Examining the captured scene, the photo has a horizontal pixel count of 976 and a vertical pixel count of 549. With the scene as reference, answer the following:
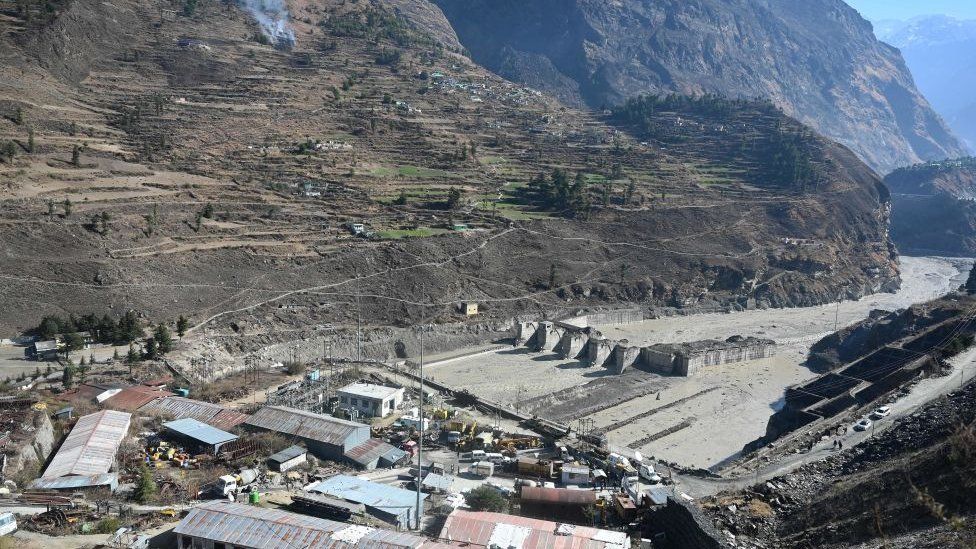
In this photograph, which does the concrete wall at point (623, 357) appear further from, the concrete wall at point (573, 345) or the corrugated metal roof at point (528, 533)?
the corrugated metal roof at point (528, 533)

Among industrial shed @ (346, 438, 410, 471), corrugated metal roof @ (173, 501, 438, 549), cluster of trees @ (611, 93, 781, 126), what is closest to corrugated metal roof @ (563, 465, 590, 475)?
industrial shed @ (346, 438, 410, 471)

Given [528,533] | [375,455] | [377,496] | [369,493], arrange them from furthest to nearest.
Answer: [375,455], [369,493], [377,496], [528,533]

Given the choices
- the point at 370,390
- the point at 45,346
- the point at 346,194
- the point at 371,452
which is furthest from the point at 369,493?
the point at 346,194

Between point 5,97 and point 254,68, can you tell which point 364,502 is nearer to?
point 5,97

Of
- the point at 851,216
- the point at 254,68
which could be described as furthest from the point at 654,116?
the point at 254,68

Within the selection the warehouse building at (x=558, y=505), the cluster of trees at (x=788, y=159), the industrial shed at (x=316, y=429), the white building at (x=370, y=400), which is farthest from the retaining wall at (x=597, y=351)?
the cluster of trees at (x=788, y=159)

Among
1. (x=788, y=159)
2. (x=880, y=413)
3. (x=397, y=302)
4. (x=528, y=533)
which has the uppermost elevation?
(x=788, y=159)

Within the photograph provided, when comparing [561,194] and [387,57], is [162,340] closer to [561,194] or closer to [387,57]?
[561,194]
